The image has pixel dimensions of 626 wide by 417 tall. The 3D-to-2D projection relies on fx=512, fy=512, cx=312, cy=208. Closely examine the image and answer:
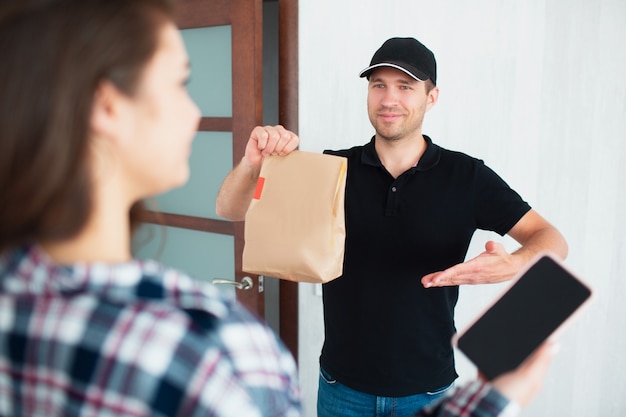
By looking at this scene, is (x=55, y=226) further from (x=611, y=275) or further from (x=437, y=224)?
(x=611, y=275)

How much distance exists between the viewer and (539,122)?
1.49 m

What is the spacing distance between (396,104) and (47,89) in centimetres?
108

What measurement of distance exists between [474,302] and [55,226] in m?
1.39

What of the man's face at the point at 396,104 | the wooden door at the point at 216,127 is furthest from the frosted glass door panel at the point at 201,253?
the man's face at the point at 396,104

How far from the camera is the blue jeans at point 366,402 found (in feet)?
4.14

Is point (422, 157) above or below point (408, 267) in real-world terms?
above

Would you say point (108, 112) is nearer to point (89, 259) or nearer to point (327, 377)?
point (89, 259)

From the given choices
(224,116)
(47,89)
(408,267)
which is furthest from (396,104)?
(47,89)

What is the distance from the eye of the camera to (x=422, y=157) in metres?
1.37

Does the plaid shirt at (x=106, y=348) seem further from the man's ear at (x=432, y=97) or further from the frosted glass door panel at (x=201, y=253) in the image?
the frosted glass door panel at (x=201, y=253)

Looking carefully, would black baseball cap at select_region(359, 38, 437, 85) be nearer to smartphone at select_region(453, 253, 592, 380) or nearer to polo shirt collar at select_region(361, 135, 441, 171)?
polo shirt collar at select_region(361, 135, 441, 171)

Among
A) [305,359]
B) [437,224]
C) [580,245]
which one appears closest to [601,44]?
[580,245]

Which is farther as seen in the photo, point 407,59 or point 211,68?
point 211,68

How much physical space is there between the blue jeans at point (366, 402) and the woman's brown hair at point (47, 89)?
1.03 metres
